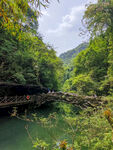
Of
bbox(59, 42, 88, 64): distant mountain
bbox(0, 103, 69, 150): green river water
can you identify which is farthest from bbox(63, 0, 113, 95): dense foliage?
bbox(0, 103, 69, 150): green river water

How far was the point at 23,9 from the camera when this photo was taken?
81.9 inches

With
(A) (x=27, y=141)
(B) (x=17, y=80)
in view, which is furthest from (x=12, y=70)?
(A) (x=27, y=141)

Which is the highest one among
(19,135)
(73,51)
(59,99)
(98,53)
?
(73,51)

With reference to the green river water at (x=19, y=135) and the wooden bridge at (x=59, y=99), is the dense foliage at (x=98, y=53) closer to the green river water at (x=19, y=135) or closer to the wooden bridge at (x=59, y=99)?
the wooden bridge at (x=59, y=99)

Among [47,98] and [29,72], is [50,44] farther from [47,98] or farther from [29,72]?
[47,98]

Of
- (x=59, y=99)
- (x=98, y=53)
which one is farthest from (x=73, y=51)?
(x=59, y=99)

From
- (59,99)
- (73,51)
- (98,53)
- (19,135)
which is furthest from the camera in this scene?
(73,51)

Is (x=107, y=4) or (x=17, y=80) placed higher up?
(x=107, y=4)

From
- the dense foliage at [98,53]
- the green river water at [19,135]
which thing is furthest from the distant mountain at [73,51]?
the green river water at [19,135]

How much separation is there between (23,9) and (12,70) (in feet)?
24.7

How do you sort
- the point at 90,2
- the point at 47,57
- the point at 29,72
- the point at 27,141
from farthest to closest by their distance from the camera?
the point at 47,57
the point at 29,72
the point at 90,2
the point at 27,141

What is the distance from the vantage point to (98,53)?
1139cm

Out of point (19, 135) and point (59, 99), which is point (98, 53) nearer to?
point (59, 99)

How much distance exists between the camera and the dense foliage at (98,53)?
25.1 ft
